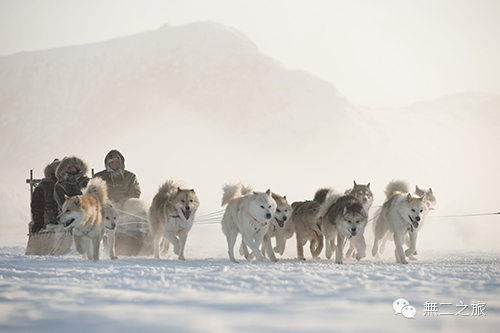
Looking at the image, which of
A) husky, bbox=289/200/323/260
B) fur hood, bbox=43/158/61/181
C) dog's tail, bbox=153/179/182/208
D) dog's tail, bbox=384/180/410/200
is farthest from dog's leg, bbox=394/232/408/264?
fur hood, bbox=43/158/61/181

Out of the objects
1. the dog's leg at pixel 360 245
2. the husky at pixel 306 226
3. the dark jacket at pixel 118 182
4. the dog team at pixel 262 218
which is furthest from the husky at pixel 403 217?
the dark jacket at pixel 118 182

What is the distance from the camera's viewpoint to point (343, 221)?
23.3 ft

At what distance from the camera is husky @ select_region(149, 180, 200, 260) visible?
7.80 m

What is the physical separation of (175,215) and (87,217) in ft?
4.61

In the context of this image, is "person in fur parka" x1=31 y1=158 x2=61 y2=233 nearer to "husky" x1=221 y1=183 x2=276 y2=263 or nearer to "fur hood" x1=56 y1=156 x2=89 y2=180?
"fur hood" x1=56 y1=156 x2=89 y2=180

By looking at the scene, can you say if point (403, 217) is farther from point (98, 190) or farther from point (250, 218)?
point (98, 190)

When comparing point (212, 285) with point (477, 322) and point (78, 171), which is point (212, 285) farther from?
point (78, 171)

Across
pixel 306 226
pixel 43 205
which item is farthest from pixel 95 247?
pixel 306 226

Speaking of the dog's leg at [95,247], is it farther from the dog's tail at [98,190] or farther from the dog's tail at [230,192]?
the dog's tail at [230,192]

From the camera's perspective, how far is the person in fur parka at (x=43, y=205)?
368 inches

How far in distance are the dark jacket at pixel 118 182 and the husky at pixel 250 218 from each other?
3202mm

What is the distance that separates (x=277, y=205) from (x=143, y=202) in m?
3.36

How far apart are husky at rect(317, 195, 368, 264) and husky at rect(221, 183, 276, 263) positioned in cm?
97

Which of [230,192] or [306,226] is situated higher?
[230,192]
